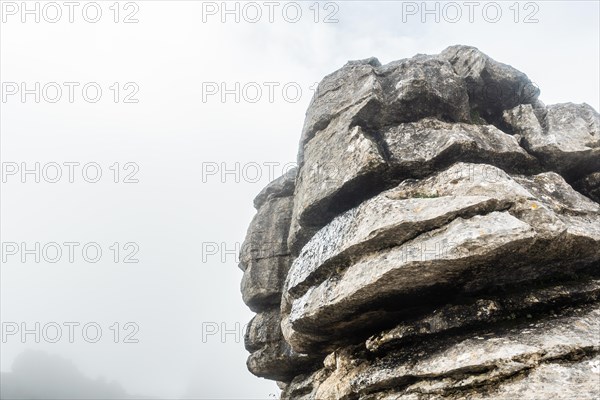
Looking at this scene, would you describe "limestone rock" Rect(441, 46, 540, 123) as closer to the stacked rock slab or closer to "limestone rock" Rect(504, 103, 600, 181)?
the stacked rock slab

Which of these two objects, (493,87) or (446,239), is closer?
(446,239)

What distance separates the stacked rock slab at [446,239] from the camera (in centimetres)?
1133

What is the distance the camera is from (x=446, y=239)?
12273 mm

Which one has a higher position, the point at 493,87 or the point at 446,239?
Answer: the point at 493,87

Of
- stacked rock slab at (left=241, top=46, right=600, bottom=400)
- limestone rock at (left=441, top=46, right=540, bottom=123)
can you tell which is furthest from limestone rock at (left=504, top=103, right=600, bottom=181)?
limestone rock at (left=441, top=46, right=540, bottom=123)

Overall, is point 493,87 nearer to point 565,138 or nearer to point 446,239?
point 565,138

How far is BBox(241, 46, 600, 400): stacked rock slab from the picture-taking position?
37.2 ft

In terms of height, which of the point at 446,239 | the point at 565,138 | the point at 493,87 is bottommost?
the point at 446,239

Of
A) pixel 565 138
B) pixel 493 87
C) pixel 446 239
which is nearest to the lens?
pixel 446 239

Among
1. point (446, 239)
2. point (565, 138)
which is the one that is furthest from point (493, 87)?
point (446, 239)

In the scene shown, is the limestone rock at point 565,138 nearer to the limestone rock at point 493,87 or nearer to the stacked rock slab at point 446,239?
the stacked rock slab at point 446,239

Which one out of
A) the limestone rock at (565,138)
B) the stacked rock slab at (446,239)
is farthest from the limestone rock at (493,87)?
the limestone rock at (565,138)

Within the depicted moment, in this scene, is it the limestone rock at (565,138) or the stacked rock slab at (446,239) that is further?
the limestone rock at (565,138)

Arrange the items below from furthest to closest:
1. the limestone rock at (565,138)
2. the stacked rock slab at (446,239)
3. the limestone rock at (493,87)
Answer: the limestone rock at (493,87)
the limestone rock at (565,138)
the stacked rock slab at (446,239)
